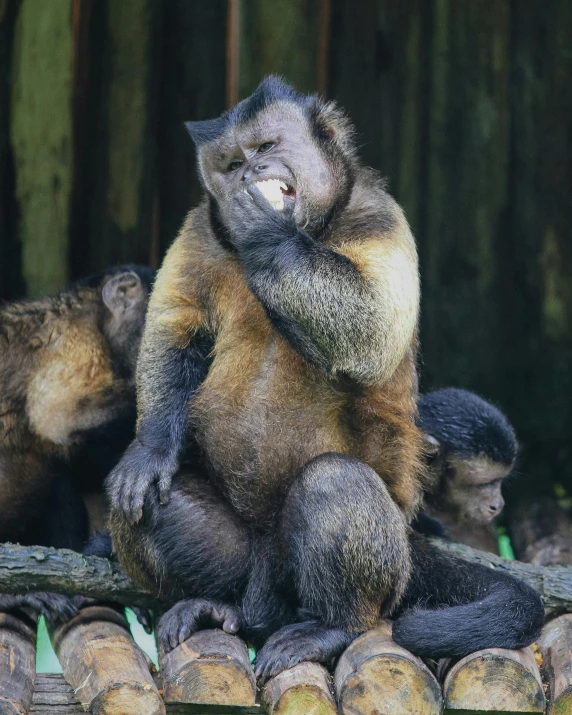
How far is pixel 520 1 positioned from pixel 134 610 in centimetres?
493

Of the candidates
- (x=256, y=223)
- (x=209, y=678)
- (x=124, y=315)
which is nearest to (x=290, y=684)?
(x=209, y=678)

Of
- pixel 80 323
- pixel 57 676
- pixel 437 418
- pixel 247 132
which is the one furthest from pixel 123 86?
pixel 57 676

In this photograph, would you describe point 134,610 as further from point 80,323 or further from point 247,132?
point 247,132

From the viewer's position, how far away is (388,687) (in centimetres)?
506

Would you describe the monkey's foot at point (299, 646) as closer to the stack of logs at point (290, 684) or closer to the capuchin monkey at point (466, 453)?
the stack of logs at point (290, 684)

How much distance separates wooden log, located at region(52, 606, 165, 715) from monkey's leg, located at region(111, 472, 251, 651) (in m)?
0.29

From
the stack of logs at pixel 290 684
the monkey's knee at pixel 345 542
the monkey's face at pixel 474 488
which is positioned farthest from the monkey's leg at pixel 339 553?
the monkey's face at pixel 474 488

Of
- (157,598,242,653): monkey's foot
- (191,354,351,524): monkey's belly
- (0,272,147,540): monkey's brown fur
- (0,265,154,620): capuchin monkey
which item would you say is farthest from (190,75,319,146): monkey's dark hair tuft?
(157,598,242,653): monkey's foot

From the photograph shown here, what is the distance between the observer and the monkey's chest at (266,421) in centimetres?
599

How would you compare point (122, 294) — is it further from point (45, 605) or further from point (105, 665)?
Answer: point (105, 665)

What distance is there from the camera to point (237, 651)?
5445 mm

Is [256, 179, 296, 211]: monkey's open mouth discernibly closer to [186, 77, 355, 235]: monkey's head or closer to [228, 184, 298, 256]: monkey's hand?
[186, 77, 355, 235]: monkey's head

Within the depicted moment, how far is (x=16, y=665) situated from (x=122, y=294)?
2.97 meters

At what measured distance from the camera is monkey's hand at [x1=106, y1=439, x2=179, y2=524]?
5.82 metres
